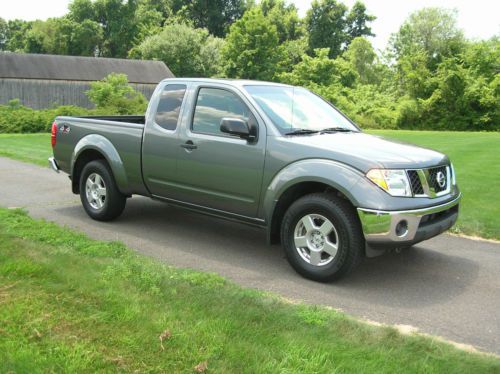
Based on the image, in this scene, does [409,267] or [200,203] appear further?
[200,203]

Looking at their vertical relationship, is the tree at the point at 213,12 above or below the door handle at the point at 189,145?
above

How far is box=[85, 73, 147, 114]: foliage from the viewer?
1382 inches

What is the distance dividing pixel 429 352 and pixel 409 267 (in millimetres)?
2207

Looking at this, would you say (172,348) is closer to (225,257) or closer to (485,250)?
(225,257)

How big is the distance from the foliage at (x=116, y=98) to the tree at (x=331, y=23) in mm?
51361

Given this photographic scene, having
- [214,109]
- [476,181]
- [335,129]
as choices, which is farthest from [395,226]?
[476,181]

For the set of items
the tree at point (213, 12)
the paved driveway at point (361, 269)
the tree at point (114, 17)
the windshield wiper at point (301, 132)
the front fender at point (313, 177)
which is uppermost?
the tree at point (213, 12)

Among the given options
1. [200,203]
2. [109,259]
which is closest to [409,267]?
[200,203]

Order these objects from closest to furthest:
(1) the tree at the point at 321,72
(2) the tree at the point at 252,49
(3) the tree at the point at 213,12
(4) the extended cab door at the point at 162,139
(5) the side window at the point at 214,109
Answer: (5) the side window at the point at 214,109 → (4) the extended cab door at the point at 162,139 → (1) the tree at the point at 321,72 → (2) the tree at the point at 252,49 → (3) the tree at the point at 213,12

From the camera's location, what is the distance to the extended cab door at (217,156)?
221 inches

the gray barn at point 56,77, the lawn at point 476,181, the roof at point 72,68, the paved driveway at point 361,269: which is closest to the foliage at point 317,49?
the roof at point 72,68

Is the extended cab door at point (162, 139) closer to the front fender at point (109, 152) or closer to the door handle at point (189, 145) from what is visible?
the door handle at point (189, 145)

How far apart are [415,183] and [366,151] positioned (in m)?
0.54

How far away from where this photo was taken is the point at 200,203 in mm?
6145
